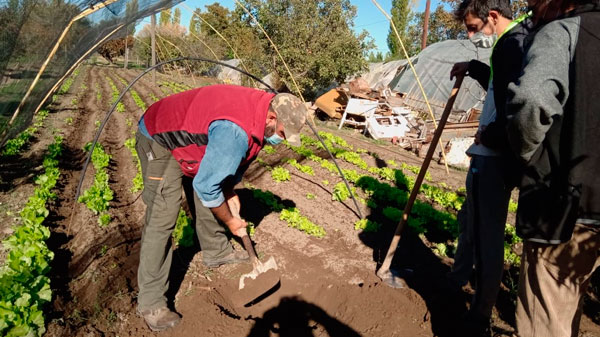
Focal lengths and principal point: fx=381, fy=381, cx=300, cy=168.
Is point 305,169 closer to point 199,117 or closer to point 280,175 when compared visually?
point 280,175

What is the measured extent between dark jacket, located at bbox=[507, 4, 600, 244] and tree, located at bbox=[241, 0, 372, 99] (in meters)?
18.4

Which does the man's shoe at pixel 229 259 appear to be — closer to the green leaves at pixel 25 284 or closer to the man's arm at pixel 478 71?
the green leaves at pixel 25 284

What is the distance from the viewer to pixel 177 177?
9.75ft

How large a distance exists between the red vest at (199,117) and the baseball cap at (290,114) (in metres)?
0.09

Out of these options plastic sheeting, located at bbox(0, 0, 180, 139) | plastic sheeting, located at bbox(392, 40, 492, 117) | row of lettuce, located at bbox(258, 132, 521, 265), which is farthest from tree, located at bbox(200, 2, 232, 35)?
plastic sheeting, located at bbox(0, 0, 180, 139)

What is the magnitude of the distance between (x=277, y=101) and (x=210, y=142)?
55 centimetres

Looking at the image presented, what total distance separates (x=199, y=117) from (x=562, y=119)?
2.11 m

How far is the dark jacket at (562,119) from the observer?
1.59m

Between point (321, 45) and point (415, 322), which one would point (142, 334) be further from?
point (321, 45)

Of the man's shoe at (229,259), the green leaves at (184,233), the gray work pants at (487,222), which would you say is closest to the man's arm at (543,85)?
the gray work pants at (487,222)

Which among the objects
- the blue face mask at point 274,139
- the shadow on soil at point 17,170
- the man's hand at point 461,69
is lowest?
the shadow on soil at point 17,170

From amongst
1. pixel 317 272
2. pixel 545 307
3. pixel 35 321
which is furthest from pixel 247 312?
pixel 545 307

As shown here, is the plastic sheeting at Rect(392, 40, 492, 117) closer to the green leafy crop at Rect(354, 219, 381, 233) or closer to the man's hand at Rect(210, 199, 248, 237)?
the green leafy crop at Rect(354, 219, 381, 233)

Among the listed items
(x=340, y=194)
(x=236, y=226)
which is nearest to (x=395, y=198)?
(x=340, y=194)
